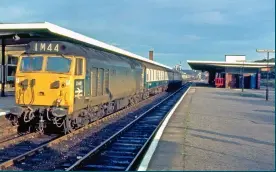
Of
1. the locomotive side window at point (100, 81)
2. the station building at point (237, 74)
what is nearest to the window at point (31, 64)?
the locomotive side window at point (100, 81)

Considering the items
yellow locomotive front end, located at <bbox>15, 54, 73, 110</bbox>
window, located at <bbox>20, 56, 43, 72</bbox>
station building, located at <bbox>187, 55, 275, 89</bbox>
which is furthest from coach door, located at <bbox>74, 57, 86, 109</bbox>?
station building, located at <bbox>187, 55, 275, 89</bbox>

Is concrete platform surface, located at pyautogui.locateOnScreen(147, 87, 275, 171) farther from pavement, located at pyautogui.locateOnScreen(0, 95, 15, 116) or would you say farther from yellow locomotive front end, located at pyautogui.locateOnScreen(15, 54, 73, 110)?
pavement, located at pyautogui.locateOnScreen(0, 95, 15, 116)

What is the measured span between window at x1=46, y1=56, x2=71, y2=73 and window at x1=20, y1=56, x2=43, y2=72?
332 mm

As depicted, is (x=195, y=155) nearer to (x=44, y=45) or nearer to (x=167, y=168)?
(x=167, y=168)

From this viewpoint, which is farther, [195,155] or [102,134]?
[102,134]

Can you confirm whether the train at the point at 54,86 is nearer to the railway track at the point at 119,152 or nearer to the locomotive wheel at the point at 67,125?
the locomotive wheel at the point at 67,125

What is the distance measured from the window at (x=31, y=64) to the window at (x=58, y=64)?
0.33 m

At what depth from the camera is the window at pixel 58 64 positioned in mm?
11633

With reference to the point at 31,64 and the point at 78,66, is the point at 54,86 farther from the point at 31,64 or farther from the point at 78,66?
the point at 31,64

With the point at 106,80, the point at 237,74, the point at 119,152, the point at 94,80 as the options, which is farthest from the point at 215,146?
the point at 237,74

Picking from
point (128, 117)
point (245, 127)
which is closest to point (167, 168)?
point (245, 127)

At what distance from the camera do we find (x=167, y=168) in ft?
23.4

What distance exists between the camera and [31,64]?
12.0 m

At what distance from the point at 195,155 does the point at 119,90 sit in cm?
996
